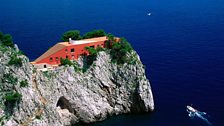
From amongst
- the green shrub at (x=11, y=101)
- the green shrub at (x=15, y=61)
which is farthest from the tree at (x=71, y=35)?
the green shrub at (x=11, y=101)

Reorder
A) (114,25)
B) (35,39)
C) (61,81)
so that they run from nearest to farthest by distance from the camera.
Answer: (61,81), (35,39), (114,25)

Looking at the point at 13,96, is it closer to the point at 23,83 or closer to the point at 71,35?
the point at 23,83

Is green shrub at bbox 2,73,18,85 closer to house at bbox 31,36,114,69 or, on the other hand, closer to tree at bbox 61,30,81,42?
house at bbox 31,36,114,69

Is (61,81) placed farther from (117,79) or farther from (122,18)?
(122,18)

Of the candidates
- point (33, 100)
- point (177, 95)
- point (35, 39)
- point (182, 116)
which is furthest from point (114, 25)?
point (33, 100)

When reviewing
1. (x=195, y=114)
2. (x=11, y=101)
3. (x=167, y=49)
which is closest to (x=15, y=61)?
(x=11, y=101)

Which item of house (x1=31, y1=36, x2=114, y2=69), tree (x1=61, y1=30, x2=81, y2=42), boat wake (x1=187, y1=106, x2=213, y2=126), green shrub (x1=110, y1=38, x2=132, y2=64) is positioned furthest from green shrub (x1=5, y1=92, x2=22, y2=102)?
boat wake (x1=187, y1=106, x2=213, y2=126)
